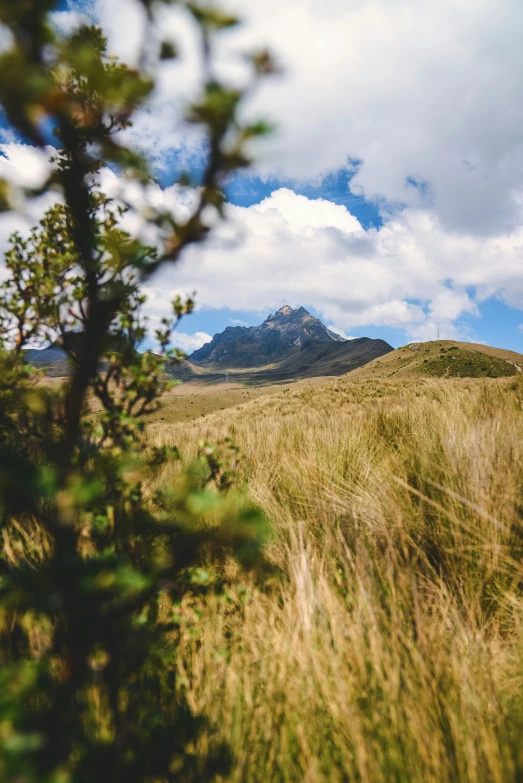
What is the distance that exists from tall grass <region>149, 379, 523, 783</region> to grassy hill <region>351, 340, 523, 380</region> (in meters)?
40.4

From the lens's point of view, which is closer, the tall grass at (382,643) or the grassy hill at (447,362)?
the tall grass at (382,643)

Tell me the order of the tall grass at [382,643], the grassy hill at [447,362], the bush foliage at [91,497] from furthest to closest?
the grassy hill at [447,362], the tall grass at [382,643], the bush foliage at [91,497]

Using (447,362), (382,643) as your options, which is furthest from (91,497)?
(447,362)

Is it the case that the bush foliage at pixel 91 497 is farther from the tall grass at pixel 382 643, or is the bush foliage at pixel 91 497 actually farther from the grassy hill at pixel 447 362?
A: the grassy hill at pixel 447 362

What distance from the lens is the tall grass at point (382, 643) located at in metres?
1.26

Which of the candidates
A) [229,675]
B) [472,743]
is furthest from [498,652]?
[229,675]

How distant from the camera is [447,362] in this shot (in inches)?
1853

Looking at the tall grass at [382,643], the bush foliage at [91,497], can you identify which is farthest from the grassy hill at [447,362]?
the bush foliage at [91,497]

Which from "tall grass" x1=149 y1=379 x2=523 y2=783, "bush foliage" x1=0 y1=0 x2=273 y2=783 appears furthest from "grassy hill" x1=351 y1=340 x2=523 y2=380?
"bush foliage" x1=0 y1=0 x2=273 y2=783

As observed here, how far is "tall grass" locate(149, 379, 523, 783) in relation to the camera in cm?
126

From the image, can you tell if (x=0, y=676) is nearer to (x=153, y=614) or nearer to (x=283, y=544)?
(x=153, y=614)

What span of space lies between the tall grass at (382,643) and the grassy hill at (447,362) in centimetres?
4042

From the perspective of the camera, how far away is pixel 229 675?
155 centimetres

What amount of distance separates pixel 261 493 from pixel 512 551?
191 cm
